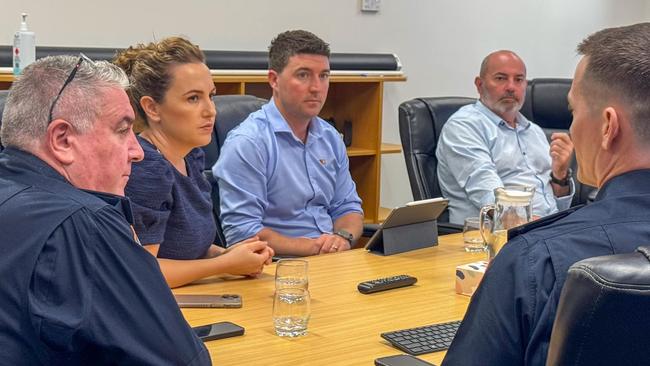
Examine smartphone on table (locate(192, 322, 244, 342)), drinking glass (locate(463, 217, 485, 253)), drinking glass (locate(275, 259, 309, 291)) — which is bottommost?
drinking glass (locate(463, 217, 485, 253))

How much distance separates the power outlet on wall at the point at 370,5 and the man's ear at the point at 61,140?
4.02 meters

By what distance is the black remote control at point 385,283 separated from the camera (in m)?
2.37

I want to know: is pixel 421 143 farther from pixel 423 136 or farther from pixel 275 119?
pixel 275 119

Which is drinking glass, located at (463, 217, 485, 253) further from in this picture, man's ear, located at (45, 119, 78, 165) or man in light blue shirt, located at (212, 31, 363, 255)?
man's ear, located at (45, 119, 78, 165)

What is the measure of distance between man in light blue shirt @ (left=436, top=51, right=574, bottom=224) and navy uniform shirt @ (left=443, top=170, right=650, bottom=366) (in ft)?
8.29

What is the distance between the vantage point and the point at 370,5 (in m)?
5.46

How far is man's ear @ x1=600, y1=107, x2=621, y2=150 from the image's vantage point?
150cm

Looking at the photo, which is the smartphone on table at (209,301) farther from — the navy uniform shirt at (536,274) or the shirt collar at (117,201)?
the navy uniform shirt at (536,274)

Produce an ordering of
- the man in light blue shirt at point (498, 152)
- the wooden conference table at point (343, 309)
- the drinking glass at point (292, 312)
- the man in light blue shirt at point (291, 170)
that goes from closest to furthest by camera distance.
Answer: the wooden conference table at point (343, 309)
the drinking glass at point (292, 312)
the man in light blue shirt at point (291, 170)
the man in light blue shirt at point (498, 152)

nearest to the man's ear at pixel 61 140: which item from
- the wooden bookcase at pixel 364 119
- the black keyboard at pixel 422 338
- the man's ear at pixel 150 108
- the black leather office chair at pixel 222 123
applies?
the black keyboard at pixel 422 338

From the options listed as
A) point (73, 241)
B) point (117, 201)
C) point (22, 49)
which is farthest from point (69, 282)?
point (22, 49)

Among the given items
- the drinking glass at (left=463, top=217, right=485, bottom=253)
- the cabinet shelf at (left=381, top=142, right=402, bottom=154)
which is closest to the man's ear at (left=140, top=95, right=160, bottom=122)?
the drinking glass at (left=463, top=217, right=485, bottom=253)

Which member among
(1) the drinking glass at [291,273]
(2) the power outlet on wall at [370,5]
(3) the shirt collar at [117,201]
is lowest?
(1) the drinking glass at [291,273]

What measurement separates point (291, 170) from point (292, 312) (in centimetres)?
147
